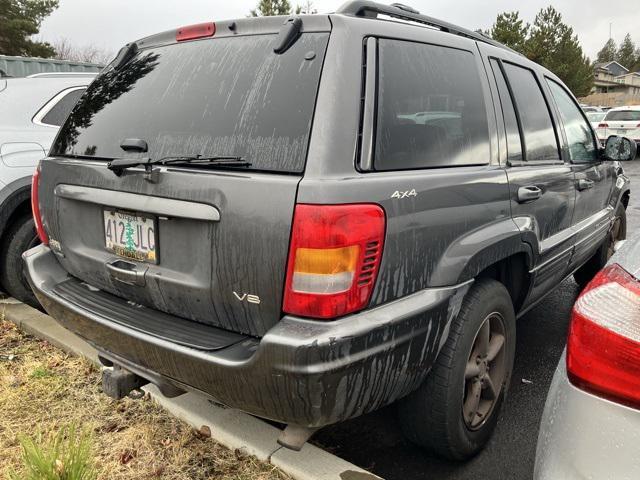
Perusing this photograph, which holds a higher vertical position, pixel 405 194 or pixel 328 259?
pixel 405 194

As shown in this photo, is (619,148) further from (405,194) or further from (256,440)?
(256,440)

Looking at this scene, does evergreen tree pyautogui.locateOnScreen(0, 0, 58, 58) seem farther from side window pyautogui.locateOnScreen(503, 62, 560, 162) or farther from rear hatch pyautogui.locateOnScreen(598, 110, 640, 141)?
side window pyautogui.locateOnScreen(503, 62, 560, 162)

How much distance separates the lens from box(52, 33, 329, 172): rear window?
1820 millimetres

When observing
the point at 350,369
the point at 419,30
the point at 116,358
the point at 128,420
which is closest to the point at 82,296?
the point at 116,358

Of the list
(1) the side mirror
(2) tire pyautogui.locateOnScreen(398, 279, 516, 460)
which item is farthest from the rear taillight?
(1) the side mirror

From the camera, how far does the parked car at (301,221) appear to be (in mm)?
1686

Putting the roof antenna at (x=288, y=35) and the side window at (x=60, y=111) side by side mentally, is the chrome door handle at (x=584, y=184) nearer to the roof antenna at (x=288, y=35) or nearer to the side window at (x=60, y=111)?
the roof antenna at (x=288, y=35)

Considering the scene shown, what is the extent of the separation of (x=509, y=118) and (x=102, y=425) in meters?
2.60

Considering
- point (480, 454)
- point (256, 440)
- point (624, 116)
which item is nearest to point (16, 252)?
point (256, 440)

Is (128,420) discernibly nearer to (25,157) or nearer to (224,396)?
(224,396)

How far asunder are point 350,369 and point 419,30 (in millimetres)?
1500

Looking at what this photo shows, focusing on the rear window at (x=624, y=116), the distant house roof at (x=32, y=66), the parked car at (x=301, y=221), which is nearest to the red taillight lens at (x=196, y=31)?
the parked car at (x=301, y=221)

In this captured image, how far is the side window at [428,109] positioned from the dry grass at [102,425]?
1414 mm

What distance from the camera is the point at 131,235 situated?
6.86ft
